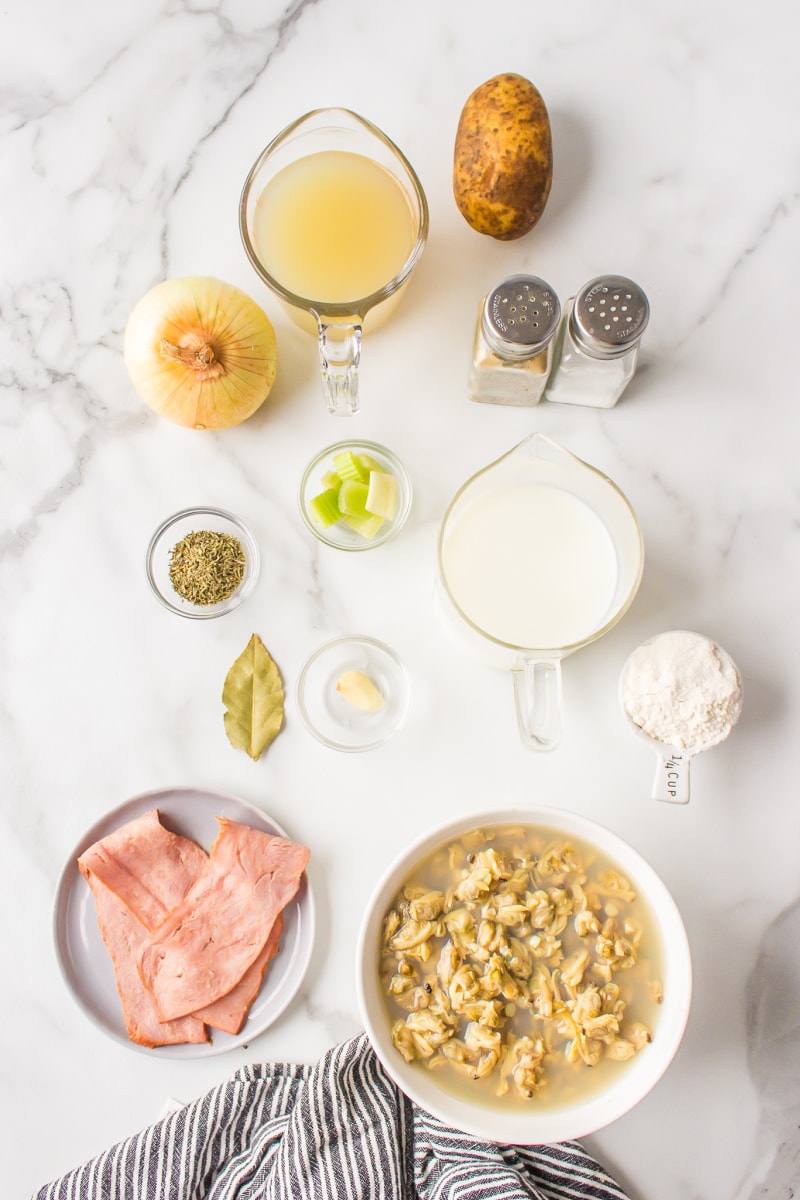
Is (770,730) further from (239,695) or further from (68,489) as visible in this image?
(68,489)

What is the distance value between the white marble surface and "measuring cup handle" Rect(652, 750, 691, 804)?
0.31ft

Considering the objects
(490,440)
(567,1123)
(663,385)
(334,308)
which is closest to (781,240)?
(663,385)

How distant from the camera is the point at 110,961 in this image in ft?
5.23

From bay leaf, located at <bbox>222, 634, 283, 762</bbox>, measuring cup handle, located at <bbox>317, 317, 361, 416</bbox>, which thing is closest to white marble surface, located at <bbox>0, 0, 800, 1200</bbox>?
bay leaf, located at <bbox>222, 634, 283, 762</bbox>

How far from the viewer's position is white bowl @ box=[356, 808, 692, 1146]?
1.36 meters

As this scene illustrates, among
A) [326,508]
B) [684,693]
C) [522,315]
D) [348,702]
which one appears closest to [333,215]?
[522,315]

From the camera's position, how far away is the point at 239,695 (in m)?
1.60

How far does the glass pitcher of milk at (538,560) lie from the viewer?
1.42 m

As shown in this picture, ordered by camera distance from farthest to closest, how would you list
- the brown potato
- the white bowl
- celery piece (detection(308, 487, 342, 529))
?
celery piece (detection(308, 487, 342, 529)) → the brown potato → the white bowl

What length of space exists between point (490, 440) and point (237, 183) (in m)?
0.62

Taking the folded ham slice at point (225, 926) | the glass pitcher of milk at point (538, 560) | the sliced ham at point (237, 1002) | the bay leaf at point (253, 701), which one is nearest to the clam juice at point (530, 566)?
the glass pitcher of milk at point (538, 560)

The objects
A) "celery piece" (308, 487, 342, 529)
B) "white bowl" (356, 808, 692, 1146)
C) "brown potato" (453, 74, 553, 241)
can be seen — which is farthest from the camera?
"celery piece" (308, 487, 342, 529)

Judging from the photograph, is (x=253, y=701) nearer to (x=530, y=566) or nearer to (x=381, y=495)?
(x=381, y=495)

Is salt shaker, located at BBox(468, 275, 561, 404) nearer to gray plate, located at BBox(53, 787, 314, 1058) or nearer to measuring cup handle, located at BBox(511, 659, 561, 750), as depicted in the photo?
measuring cup handle, located at BBox(511, 659, 561, 750)
